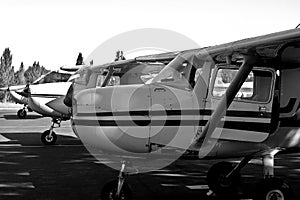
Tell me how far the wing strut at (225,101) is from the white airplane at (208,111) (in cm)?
1

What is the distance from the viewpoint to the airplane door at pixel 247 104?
573cm

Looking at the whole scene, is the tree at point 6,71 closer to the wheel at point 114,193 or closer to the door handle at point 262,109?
the wheel at point 114,193

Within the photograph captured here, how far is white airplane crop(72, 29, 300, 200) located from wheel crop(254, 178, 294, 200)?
0.04 feet

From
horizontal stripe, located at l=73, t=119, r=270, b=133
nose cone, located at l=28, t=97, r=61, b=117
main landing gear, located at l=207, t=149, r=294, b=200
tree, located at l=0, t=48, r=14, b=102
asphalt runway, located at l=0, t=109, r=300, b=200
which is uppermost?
Result: tree, located at l=0, t=48, r=14, b=102

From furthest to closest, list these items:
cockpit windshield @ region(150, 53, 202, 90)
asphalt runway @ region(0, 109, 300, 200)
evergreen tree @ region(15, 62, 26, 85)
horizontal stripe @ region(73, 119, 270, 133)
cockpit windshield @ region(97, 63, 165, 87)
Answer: evergreen tree @ region(15, 62, 26, 85) → cockpit windshield @ region(97, 63, 165, 87) → asphalt runway @ region(0, 109, 300, 200) → cockpit windshield @ region(150, 53, 202, 90) → horizontal stripe @ region(73, 119, 270, 133)

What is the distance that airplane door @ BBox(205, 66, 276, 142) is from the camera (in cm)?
573

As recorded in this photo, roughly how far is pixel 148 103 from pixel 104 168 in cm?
371

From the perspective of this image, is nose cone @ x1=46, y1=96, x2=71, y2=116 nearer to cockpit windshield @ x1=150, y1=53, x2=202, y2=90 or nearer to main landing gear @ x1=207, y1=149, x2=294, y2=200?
main landing gear @ x1=207, y1=149, x2=294, y2=200

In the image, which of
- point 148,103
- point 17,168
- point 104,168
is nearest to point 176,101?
point 148,103

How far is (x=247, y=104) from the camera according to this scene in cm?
587

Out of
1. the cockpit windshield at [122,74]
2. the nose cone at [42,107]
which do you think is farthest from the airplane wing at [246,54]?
the nose cone at [42,107]

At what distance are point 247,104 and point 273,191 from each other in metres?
1.21

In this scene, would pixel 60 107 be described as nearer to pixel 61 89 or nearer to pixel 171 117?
pixel 61 89

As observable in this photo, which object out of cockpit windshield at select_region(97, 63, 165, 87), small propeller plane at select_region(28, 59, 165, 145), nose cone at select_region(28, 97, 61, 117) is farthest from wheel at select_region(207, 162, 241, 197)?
nose cone at select_region(28, 97, 61, 117)
